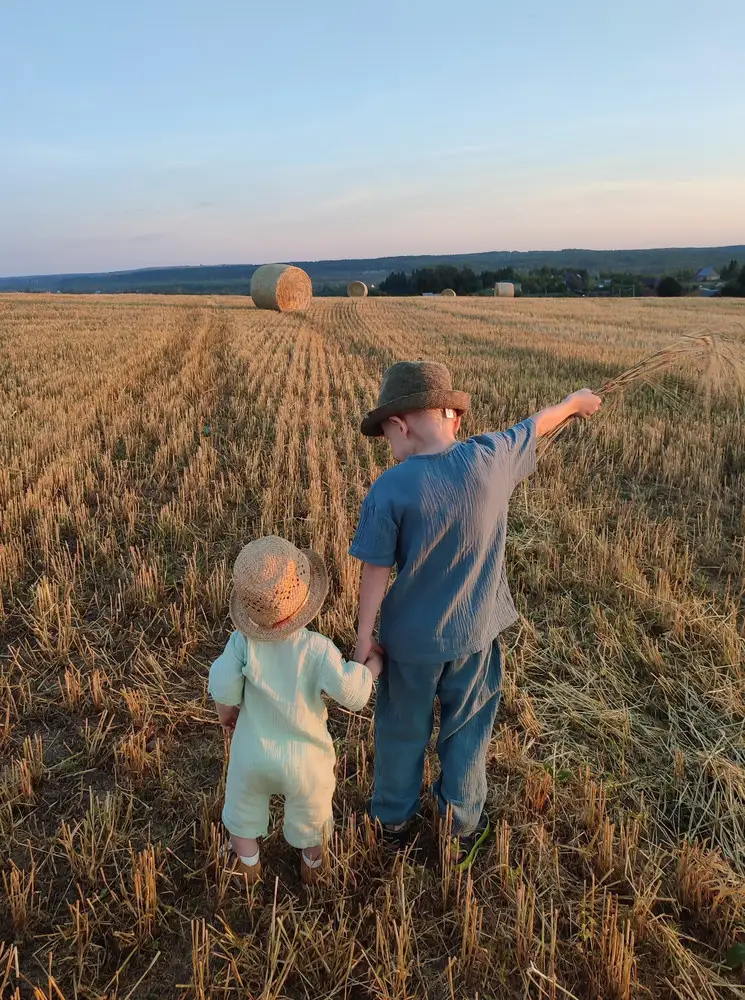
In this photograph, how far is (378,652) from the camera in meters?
2.29

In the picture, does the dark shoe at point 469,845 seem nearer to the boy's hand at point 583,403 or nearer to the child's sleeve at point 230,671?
the child's sleeve at point 230,671

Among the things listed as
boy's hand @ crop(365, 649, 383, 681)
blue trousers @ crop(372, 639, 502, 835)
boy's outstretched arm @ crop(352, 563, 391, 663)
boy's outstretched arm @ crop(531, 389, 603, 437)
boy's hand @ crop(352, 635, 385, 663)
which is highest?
boy's outstretched arm @ crop(531, 389, 603, 437)

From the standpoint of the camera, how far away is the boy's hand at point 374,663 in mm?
2205

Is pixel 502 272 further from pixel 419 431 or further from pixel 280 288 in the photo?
pixel 419 431

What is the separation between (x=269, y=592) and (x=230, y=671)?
0.32 meters

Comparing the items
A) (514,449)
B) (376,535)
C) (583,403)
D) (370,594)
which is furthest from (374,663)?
(583,403)

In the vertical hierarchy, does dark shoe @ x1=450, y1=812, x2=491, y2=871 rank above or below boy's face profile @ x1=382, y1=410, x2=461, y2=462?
below

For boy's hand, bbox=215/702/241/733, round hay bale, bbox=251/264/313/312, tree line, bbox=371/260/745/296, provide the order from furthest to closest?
1. tree line, bbox=371/260/745/296
2. round hay bale, bbox=251/264/313/312
3. boy's hand, bbox=215/702/241/733

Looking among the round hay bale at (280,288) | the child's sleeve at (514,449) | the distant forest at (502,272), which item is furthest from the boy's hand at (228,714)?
the distant forest at (502,272)

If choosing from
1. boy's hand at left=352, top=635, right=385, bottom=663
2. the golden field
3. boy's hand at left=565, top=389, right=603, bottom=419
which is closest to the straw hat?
boy's hand at left=352, top=635, right=385, bottom=663

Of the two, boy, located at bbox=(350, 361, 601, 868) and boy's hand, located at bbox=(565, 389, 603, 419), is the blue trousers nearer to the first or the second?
boy, located at bbox=(350, 361, 601, 868)

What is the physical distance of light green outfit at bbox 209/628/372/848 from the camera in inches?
79.0

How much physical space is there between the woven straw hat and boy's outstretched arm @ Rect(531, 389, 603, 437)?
0.45m

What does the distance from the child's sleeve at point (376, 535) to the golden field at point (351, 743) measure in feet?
3.38
